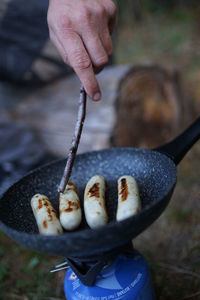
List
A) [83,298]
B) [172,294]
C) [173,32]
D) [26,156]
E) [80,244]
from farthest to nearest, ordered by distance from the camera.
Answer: [173,32] → [26,156] → [172,294] → [83,298] → [80,244]

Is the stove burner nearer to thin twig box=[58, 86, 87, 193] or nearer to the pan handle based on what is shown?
thin twig box=[58, 86, 87, 193]

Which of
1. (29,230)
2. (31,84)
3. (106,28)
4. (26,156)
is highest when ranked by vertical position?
(106,28)

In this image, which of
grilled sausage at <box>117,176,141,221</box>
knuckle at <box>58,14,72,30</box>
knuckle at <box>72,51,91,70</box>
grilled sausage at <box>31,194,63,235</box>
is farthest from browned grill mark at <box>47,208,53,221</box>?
knuckle at <box>58,14,72,30</box>

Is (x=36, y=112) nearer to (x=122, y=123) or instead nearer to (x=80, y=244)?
(x=122, y=123)

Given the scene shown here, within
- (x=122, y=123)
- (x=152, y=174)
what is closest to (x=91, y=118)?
(x=122, y=123)

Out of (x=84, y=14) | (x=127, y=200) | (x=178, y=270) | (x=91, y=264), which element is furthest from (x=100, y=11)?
(x=178, y=270)

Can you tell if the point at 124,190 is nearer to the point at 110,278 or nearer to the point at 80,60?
the point at 110,278
